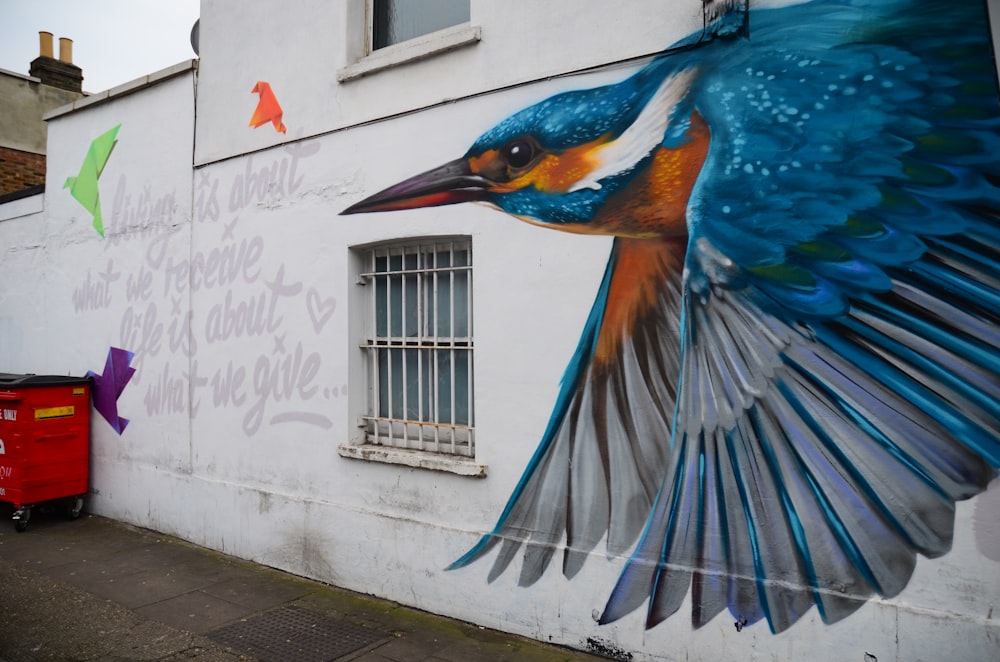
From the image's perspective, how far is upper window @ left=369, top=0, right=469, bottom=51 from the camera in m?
5.61

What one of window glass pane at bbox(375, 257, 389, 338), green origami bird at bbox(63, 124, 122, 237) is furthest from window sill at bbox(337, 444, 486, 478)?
green origami bird at bbox(63, 124, 122, 237)

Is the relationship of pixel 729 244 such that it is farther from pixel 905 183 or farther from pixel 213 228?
pixel 213 228

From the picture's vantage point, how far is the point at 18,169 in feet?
38.3

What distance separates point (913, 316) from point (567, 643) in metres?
2.84

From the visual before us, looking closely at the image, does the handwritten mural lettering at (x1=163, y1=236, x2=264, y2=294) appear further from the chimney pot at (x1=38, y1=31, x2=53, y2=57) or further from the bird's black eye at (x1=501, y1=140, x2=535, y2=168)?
the chimney pot at (x1=38, y1=31, x2=53, y2=57)

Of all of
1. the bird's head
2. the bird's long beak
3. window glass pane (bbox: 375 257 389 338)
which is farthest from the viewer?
window glass pane (bbox: 375 257 389 338)

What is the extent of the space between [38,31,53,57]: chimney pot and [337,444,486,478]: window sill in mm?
11486

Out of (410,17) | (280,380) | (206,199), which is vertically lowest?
(280,380)

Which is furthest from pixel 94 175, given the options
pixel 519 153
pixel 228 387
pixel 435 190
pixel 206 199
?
pixel 519 153

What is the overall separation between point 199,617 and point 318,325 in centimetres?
241

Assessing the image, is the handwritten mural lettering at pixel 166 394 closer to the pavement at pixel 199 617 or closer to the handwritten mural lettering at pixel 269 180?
the pavement at pixel 199 617

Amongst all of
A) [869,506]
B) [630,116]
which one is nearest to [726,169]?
[630,116]

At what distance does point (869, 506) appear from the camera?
351cm

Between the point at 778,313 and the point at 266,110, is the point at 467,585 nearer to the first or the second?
the point at 778,313
